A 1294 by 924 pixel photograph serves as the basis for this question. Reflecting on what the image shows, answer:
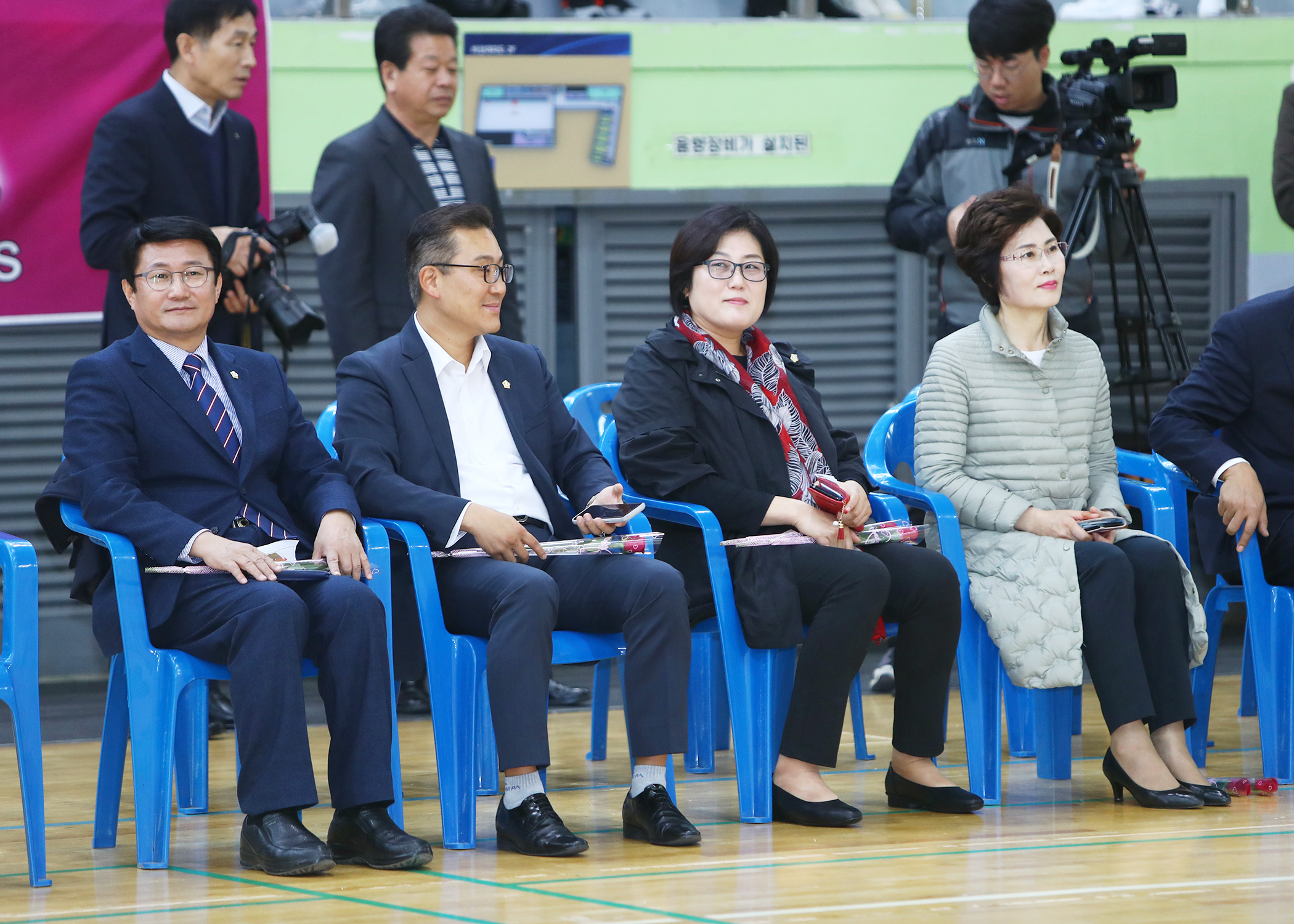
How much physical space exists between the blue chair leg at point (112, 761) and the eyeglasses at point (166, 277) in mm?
669

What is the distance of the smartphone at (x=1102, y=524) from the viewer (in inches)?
130

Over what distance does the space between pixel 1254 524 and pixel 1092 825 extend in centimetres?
79

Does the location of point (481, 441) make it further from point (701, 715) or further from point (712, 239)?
point (701, 715)

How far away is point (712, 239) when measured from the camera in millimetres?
3357

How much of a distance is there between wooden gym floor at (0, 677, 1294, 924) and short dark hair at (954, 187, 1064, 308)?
3.52ft

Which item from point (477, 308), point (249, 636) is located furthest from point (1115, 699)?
point (249, 636)

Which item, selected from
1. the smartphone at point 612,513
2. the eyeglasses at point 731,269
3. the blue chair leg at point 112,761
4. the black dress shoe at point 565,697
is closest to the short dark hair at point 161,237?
the blue chair leg at point 112,761

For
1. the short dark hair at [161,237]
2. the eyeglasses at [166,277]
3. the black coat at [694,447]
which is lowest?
the black coat at [694,447]

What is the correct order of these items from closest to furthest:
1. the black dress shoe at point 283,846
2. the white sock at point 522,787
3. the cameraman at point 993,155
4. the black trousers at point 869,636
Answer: the black dress shoe at point 283,846 < the white sock at point 522,787 < the black trousers at point 869,636 < the cameraman at point 993,155

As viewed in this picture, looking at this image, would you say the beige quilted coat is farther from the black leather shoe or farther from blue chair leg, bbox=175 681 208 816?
blue chair leg, bbox=175 681 208 816

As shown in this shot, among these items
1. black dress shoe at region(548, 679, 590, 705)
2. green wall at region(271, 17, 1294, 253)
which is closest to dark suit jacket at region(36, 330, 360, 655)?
black dress shoe at region(548, 679, 590, 705)

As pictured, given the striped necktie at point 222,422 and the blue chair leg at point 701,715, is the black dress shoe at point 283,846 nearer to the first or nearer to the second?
the striped necktie at point 222,422

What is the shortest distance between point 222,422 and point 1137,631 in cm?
181

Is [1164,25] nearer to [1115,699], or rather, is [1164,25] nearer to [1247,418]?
[1247,418]
